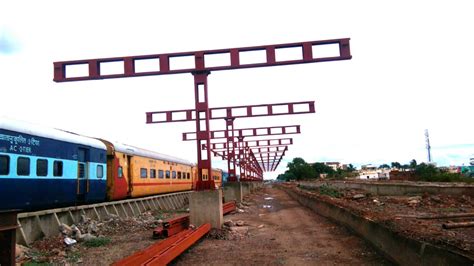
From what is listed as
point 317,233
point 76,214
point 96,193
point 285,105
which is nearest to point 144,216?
point 96,193

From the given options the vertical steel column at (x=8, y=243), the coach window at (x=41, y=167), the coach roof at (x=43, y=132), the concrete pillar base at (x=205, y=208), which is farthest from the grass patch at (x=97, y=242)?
the vertical steel column at (x=8, y=243)

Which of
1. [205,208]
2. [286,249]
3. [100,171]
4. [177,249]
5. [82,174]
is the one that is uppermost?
[100,171]

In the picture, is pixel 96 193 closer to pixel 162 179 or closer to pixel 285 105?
pixel 162 179

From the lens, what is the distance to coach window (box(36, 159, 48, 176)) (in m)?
12.6

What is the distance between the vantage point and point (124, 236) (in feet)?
46.4

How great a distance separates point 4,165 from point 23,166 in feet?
2.75

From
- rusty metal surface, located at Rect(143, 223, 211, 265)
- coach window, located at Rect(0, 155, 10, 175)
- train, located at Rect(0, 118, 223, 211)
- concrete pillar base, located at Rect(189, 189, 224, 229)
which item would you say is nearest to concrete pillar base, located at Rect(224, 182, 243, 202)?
train, located at Rect(0, 118, 223, 211)

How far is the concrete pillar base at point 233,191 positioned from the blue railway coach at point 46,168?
15217 millimetres

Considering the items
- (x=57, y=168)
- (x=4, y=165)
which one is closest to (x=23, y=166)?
(x=4, y=165)

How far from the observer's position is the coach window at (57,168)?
13572 mm

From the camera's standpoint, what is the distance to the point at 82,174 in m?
15.7

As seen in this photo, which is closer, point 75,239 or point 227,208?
point 75,239

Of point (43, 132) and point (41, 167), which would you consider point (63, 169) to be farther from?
point (43, 132)

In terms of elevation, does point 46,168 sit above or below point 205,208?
above
